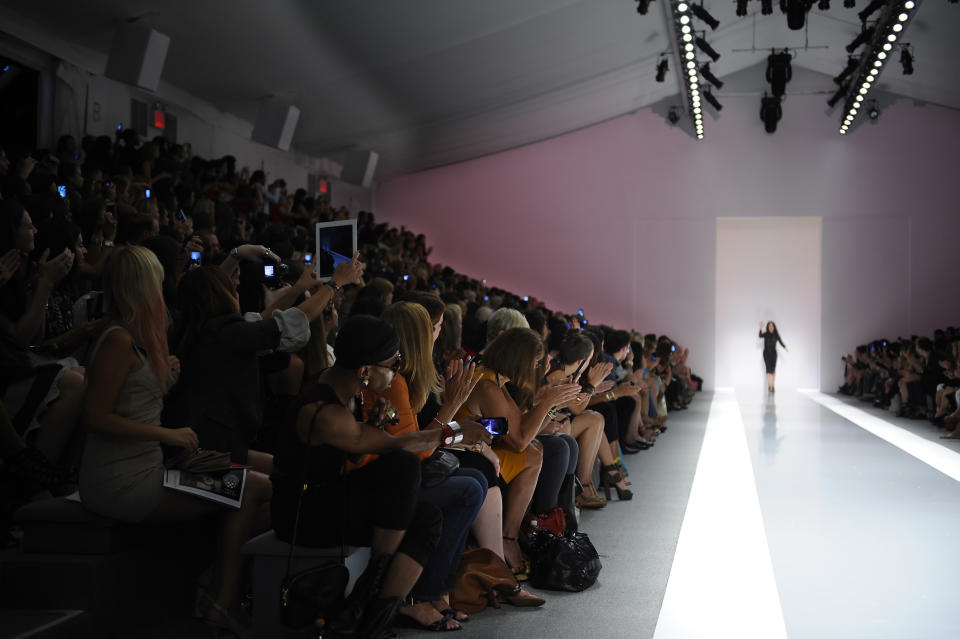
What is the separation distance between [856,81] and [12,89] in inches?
430

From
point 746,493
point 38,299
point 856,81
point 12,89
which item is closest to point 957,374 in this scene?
point 746,493

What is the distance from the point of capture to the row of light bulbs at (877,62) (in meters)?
9.77

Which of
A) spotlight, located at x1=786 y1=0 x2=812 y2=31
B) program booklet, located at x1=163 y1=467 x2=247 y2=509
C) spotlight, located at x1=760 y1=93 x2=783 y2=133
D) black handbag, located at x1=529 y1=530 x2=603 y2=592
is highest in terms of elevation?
spotlight, located at x1=760 y1=93 x2=783 y2=133

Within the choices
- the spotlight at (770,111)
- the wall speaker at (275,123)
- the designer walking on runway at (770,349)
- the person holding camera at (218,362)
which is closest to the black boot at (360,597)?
the person holding camera at (218,362)

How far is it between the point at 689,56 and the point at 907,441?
17.4 ft

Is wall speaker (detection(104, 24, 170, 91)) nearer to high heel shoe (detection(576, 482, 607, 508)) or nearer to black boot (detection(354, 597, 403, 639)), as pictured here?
high heel shoe (detection(576, 482, 607, 508))

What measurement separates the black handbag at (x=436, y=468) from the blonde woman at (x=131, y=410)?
654mm

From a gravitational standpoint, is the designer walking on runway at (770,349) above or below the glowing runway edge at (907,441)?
above

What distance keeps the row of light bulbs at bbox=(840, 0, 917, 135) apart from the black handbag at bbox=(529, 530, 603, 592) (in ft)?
26.0

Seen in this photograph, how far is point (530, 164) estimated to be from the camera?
17203 millimetres

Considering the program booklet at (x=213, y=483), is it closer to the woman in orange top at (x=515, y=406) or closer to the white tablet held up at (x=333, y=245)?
the woman in orange top at (x=515, y=406)

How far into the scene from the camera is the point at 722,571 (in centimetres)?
358

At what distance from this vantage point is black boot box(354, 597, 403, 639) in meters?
2.50

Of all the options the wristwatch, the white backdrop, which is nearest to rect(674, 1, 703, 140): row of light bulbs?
the white backdrop
